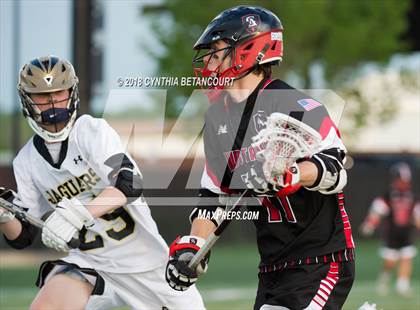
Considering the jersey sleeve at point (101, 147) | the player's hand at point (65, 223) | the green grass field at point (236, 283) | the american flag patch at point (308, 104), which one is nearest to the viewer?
the american flag patch at point (308, 104)

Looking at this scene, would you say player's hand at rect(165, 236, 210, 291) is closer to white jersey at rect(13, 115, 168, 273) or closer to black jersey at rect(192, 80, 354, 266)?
black jersey at rect(192, 80, 354, 266)

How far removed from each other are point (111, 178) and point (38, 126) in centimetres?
55

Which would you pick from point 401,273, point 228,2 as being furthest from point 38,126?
point 228,2

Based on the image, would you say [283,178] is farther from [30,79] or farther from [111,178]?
[30,79]

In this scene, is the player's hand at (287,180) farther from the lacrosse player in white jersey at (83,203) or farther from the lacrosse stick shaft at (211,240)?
the lacrosse player in white jersey at (83,203)

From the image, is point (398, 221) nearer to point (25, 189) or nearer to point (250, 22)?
point (25, 189)

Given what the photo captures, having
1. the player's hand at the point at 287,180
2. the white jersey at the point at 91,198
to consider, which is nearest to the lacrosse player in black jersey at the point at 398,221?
the white jersey at the point at 91,198

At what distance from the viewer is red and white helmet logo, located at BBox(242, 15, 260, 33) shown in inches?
168

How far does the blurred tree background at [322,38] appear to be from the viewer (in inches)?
846

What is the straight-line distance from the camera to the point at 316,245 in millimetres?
4133

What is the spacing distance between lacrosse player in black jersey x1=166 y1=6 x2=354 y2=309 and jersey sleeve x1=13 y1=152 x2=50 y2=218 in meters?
1.20

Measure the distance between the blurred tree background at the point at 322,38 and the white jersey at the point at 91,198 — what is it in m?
16.2

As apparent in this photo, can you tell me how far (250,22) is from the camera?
4301mm

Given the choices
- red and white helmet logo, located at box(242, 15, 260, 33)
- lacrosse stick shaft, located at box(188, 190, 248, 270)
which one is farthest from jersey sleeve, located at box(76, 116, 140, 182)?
red and white helmet logo, located at box(242, 15, 260, 33)
